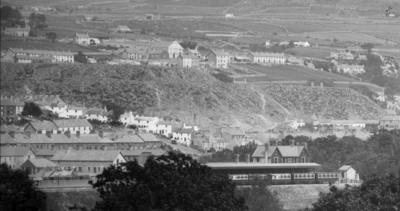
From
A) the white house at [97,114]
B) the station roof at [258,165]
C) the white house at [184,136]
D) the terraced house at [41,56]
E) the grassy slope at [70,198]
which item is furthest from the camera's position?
the terraced house at [41,56]

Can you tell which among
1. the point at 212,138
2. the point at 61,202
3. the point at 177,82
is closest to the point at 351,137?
the point at 212,138

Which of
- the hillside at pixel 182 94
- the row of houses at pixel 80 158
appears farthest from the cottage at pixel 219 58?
the row of houses at pixel 80 158

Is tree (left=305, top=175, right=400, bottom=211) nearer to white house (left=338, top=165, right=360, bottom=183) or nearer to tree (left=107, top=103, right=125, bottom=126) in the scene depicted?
white house (left=338, top=165, right=360, bottom=183)

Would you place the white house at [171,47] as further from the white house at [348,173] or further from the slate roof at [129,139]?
the white house at [348,173]

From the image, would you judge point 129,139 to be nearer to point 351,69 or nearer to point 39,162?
point 39,162

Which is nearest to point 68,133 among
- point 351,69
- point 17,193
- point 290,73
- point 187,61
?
point 17,193

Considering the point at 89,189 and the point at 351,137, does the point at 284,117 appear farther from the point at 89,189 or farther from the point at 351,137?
the point at 89,189

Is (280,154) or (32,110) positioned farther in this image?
(32,110)
